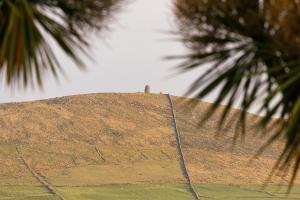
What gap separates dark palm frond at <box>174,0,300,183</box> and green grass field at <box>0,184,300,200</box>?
7251 cm

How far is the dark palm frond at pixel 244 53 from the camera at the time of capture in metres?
13.3

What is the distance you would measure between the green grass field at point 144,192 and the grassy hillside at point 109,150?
0.64ft

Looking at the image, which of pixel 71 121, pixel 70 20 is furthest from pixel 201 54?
pixel 71 121

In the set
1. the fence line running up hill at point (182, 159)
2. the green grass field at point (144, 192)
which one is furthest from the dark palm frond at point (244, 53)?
the fence line running up hill at point (182, 159)

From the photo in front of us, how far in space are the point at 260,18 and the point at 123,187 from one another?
81453 millimetres

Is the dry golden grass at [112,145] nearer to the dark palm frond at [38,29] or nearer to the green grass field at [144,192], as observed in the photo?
the green grass field at [144,192]

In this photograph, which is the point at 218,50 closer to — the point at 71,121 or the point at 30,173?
the point at 30,173

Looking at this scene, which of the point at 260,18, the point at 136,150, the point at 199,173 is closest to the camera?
the point at 260,18

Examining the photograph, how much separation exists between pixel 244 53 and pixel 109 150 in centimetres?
9443

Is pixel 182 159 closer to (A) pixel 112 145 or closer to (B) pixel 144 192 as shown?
(A) pixel 112 145

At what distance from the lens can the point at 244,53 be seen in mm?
13914

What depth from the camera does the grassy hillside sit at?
9644 centimetres

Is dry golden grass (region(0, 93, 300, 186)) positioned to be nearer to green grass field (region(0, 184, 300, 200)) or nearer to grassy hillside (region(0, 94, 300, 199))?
grassy hillside (region(0, 94, 300, 199))

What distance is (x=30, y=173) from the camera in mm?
98500
